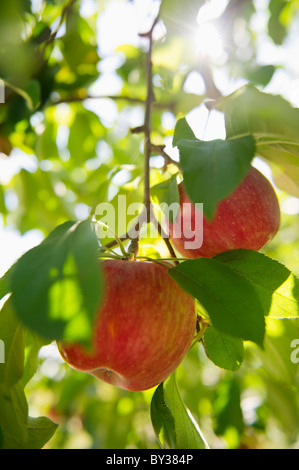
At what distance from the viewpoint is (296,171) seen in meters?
0.92

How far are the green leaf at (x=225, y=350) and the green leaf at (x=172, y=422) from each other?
0.13 metres

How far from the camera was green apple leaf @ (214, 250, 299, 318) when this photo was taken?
712mm

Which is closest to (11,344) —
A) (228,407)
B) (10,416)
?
(10,416)

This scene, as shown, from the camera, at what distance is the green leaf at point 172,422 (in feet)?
2.50

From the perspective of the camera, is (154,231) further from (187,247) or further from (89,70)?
(89,70)

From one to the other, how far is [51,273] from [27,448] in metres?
0.40

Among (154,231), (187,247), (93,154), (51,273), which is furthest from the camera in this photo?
(93,154)

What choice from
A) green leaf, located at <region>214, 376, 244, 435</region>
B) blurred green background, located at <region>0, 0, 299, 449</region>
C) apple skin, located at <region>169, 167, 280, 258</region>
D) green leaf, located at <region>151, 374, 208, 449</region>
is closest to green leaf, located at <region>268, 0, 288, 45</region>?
blurred green background, located at <region>0, 0, 299, 449</region>

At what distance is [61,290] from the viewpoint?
47 centimetres

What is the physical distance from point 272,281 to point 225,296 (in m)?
0.15

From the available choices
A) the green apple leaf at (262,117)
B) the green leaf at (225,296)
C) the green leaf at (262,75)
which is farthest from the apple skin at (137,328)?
the green leaf at (262,75)

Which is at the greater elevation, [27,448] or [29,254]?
[29,254]

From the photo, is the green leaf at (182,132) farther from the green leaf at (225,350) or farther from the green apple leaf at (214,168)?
the green leaf at (225,350)

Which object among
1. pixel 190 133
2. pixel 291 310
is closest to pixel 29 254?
pixel 190 133
